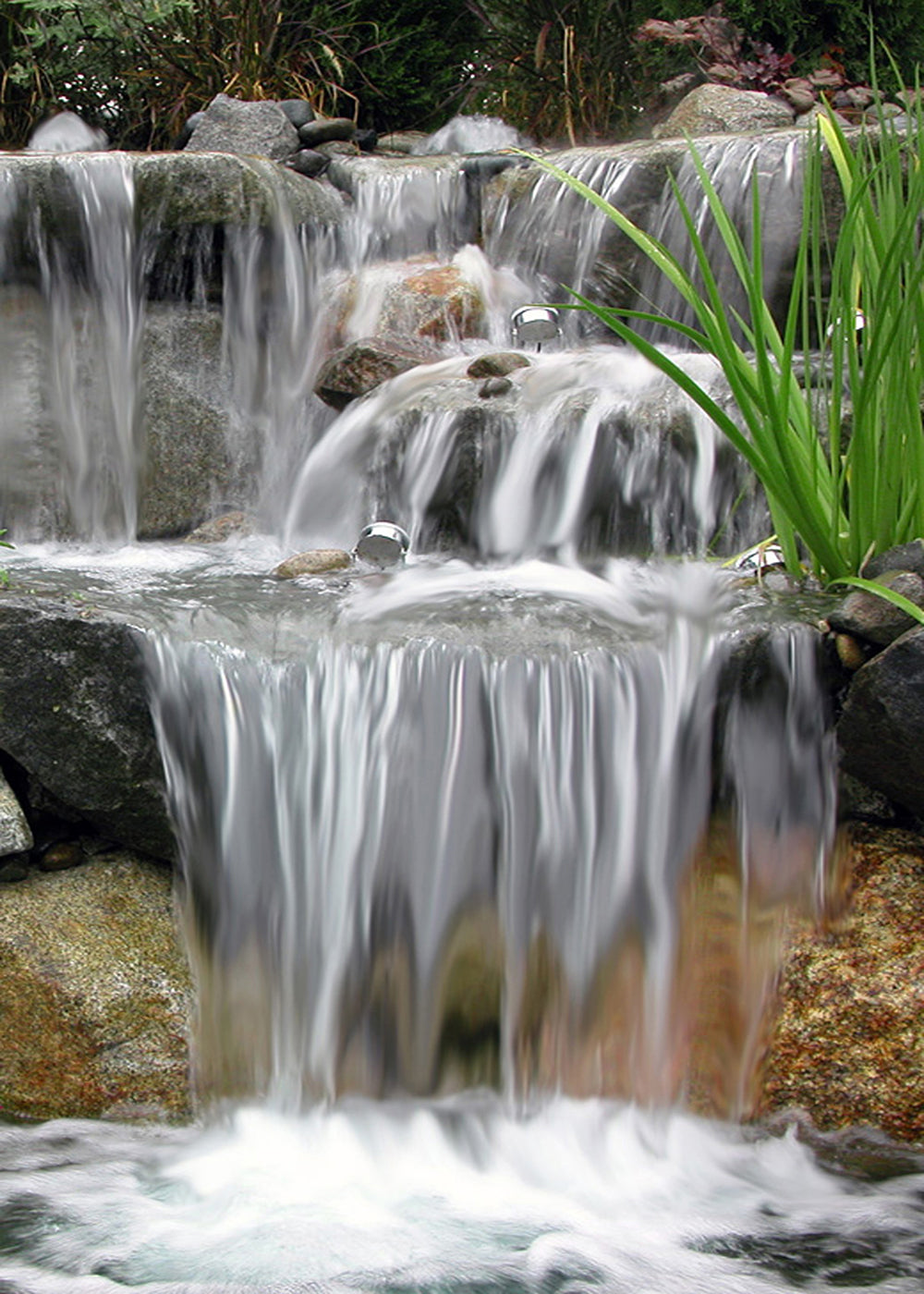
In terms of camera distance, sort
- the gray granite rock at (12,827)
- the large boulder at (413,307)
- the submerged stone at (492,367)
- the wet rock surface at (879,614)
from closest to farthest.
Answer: the wet rock surface at (879,614) → the gray granite rock at (12,827) → the submerged stone at (492,367) → the large boulder at (413,307)

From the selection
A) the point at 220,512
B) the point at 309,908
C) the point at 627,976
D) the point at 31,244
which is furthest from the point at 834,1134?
the point at 31,244

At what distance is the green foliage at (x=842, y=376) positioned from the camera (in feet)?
8.84

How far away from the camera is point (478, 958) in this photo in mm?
2736

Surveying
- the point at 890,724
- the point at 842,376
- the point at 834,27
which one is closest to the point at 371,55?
the point at 834,27

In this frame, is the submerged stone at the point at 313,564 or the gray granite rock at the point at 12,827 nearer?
the gray granite rock at the point at 12,827

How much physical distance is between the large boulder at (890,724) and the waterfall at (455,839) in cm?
11

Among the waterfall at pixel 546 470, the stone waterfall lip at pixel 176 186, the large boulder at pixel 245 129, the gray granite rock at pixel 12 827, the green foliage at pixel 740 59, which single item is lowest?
the gray granite rock at pixel 12 827

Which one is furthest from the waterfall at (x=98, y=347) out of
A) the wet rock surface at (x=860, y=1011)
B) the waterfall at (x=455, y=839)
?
the wet rock surface at (x=860, y=1011)

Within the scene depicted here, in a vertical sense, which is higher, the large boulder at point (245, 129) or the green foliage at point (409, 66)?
the green foliage at point (409, 66)

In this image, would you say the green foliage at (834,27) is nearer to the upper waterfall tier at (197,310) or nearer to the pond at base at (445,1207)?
the upper waterfall tier at (197,310)

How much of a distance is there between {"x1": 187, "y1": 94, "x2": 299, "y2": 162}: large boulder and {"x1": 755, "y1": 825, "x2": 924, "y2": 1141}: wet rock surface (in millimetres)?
5482

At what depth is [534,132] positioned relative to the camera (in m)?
8.39

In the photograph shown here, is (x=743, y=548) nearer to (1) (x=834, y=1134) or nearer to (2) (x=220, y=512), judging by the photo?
(1) (x=834, y=1134)

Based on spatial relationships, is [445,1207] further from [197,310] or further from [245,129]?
[245,129]
